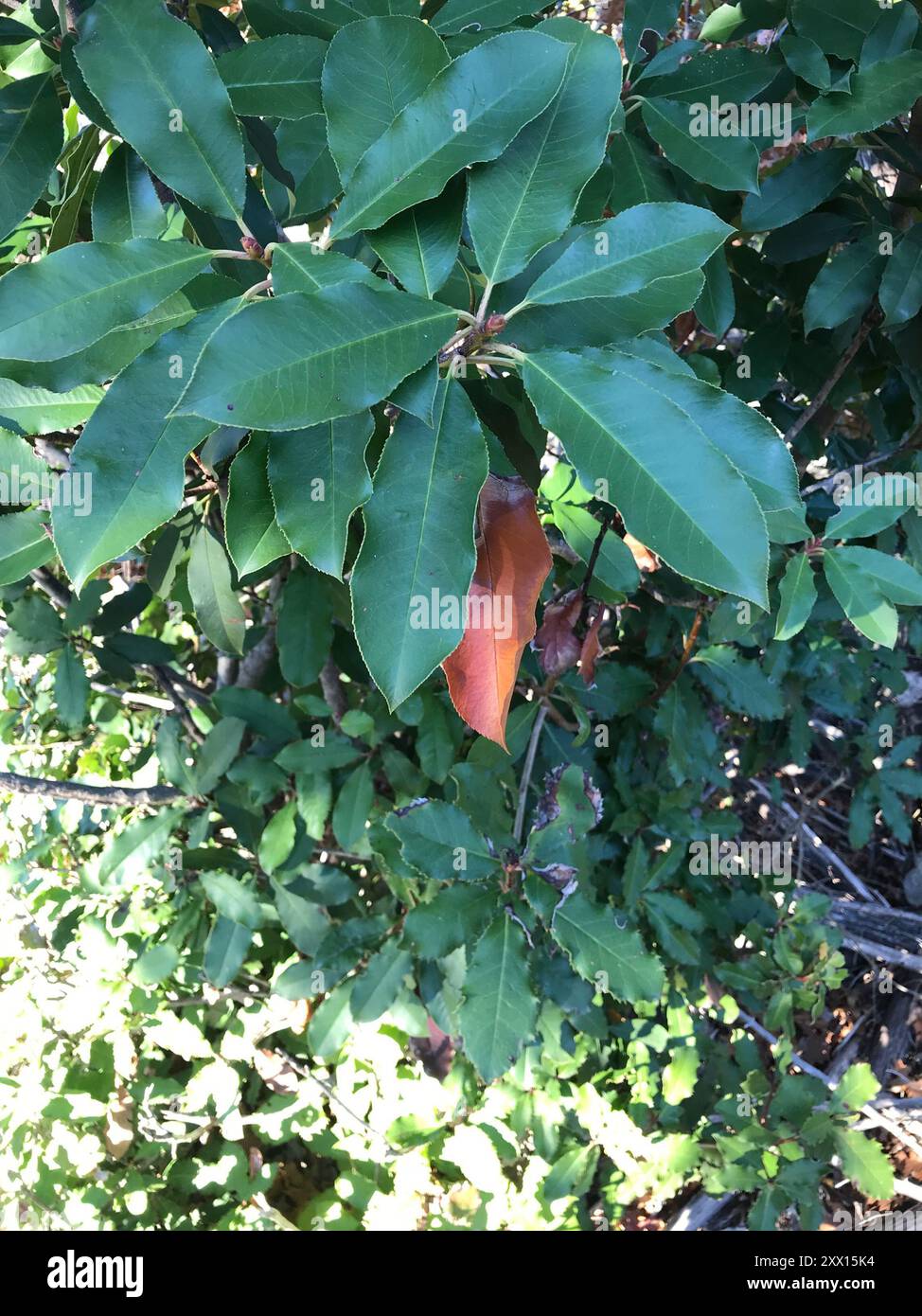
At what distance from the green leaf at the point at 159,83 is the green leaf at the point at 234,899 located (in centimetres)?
132

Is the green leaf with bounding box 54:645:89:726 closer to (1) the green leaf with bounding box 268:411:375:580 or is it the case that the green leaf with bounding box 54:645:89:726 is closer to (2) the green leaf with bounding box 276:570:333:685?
(2) the green leaf with bounding box 276:570:333:685

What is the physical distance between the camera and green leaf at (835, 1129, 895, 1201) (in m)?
1.74

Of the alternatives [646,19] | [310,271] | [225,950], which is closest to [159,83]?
[310,271]

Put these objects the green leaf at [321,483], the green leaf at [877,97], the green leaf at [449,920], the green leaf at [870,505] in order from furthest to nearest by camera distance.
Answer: the green leaf at [449,920] → the green leaf at [870,505] → the green leaf at [877,97] → the green leaf at [321,483]

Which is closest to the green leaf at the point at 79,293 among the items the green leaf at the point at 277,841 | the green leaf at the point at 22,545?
the green leaf at the point at 22,545

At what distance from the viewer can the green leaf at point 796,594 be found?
1.20 metres

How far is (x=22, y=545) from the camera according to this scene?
3.56 ft

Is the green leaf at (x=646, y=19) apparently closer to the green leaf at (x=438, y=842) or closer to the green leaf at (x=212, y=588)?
the green leaf at (x=212, y=588)

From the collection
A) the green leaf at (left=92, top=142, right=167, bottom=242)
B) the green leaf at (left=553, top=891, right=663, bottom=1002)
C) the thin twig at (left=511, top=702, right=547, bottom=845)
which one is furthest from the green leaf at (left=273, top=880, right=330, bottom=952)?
the green leaf at (left=92, top=142, right=167, bottom=242)

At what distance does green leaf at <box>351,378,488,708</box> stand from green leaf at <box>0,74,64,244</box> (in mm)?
468

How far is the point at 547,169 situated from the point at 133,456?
383 millimetres

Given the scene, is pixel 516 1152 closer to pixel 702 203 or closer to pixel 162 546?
pixel 162 546

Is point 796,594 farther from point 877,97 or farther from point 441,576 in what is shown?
point 441,576

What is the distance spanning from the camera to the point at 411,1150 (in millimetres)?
2047
